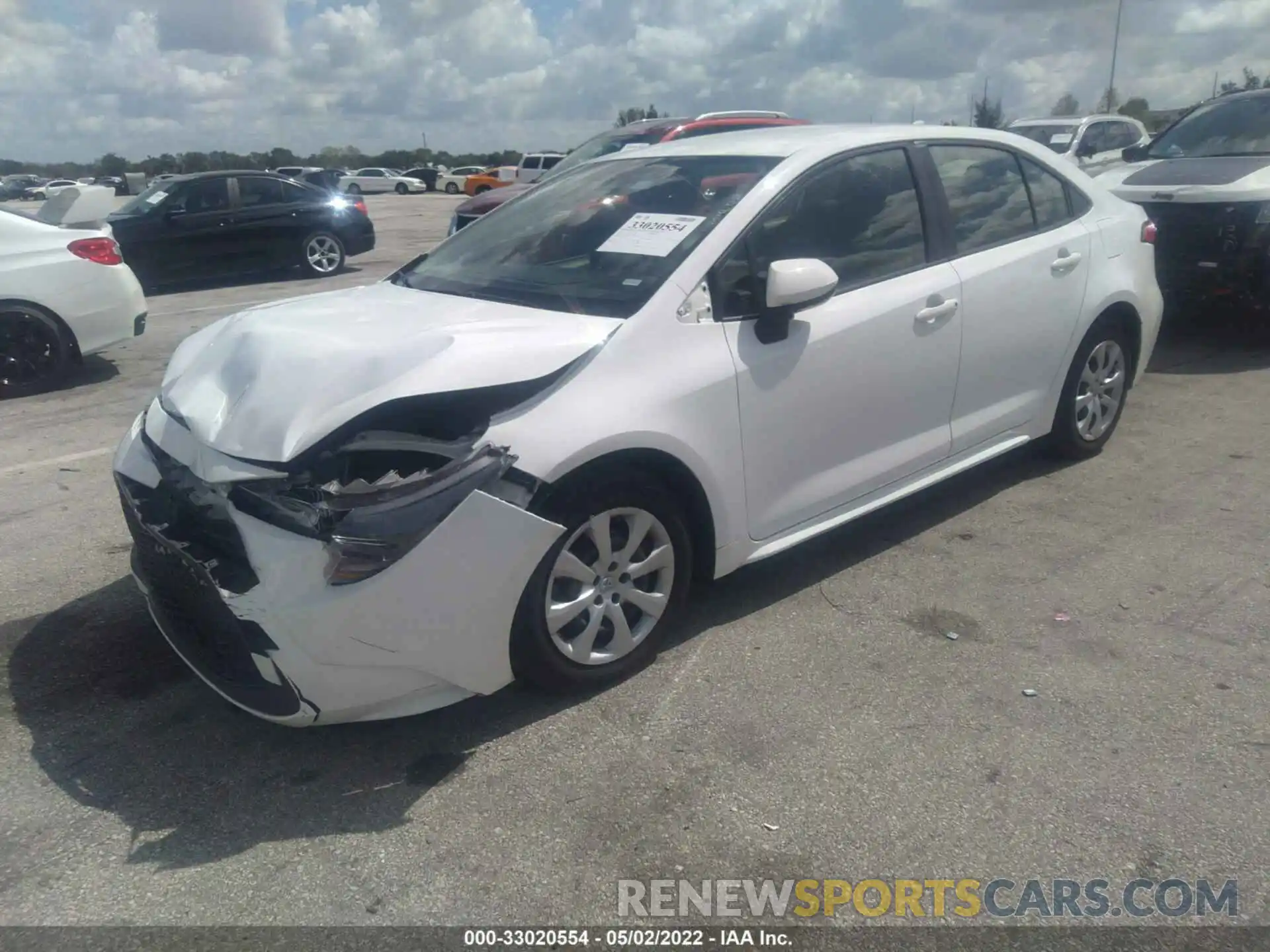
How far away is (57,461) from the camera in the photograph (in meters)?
6.00

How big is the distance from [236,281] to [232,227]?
1.08 meters

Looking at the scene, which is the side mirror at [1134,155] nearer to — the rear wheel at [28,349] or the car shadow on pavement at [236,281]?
the rear wheel at [28,349]

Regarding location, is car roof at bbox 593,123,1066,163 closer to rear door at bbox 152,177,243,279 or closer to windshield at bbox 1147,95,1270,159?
windshield at bbox 1147,95,1270,159

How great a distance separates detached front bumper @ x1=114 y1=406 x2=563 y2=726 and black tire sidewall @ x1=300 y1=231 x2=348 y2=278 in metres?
11.5

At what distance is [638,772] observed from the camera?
304cm

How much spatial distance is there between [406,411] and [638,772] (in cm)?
123

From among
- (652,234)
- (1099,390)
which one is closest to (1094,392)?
(1099,390)

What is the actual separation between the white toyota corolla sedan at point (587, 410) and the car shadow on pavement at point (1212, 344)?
3.26m

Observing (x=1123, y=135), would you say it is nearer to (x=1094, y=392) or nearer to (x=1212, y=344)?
(x=1212, y=344)

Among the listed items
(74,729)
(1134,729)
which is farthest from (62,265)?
(1134,729)

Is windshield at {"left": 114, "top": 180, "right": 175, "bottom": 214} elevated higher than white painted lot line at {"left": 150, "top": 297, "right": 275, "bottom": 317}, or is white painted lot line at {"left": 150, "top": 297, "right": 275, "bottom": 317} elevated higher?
windshield at {"left": 114, "top": 180, "right": 175, "bottom": 214}

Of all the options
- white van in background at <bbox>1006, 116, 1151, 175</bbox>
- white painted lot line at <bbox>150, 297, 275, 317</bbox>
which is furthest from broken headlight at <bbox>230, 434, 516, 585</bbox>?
white van in background at <bbox>1006, 116, 1151, 175</bbox>

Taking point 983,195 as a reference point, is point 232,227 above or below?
below

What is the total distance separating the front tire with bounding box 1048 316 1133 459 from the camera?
508cm
